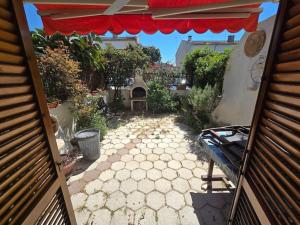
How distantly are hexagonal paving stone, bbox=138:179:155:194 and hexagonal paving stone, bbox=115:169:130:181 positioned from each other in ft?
1.17

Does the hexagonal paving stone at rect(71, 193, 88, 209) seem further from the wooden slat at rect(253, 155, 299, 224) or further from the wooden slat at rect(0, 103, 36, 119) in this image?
the wooden slat at rect(253, 155, 299, 224)

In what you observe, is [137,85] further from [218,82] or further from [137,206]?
[137,206]

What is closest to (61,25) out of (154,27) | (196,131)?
(154,27)

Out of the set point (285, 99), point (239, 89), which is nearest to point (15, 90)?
point (285, 99)

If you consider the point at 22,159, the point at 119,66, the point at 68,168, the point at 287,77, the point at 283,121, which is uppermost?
the point at 119,66

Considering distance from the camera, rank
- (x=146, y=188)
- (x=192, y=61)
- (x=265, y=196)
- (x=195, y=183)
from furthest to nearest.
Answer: (x=192, y=61) < (x=195, y=183) < (x=146, y=188) < (x=265, y=196)

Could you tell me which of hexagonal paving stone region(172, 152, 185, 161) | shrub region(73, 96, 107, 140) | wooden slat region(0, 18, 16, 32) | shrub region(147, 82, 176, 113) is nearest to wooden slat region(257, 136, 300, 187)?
wooden slat region(0, 18, 16, 32)

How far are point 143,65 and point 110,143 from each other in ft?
16.2

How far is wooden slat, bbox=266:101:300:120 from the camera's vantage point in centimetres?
86

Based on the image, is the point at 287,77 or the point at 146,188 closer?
the point at 287,77

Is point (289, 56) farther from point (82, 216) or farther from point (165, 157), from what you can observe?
point (165, 157)

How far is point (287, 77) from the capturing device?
943 millimetres

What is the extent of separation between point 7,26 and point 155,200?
284cm

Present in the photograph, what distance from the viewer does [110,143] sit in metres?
4.58
